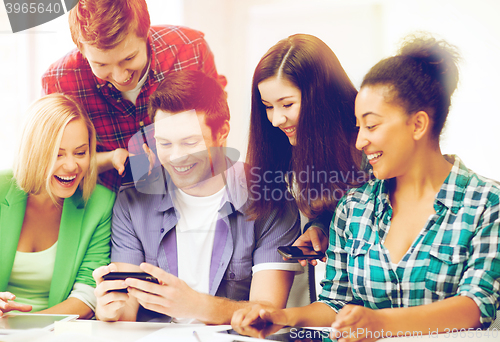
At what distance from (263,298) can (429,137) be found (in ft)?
2.12

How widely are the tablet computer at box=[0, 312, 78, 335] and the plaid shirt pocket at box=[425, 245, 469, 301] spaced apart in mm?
1010

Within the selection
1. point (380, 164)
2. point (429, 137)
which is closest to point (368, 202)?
point (380, 164)

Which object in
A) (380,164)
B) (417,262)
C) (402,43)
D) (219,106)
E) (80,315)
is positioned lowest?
(80,315)

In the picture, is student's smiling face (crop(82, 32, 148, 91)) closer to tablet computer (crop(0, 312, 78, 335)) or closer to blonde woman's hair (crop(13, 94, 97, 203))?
blonde woman's hair (crop(13, 94, 97, 203))

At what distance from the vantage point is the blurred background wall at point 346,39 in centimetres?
122

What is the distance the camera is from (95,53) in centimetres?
138

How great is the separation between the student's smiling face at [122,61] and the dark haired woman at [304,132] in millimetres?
381

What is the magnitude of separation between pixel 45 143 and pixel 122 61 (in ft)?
1.20

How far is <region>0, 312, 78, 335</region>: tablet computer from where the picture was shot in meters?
1.22

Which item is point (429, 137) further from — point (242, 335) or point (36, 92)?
point (36, 92)

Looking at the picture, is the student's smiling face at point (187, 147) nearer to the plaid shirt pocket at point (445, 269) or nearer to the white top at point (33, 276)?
the white top at point (33, 276)

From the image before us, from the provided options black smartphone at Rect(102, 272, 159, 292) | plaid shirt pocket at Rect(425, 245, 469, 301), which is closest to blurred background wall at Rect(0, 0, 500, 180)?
plaid shirt pocket at Rect(425, 245, 469, 301)

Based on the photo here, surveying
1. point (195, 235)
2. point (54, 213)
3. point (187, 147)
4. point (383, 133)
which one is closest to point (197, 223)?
point (195, 235)

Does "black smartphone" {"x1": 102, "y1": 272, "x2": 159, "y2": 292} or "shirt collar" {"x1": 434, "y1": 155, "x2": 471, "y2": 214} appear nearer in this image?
"shirt collar" {"x1": 434, "y1": 155, "x2": 471, "y2": 214}
